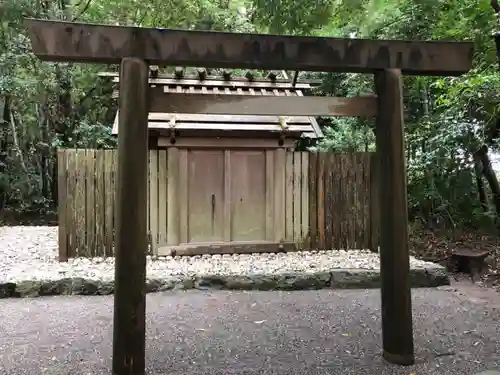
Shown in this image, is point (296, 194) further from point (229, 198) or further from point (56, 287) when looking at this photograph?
point (56, 287)

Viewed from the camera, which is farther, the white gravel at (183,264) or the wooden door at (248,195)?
the wooden door at (248,195)

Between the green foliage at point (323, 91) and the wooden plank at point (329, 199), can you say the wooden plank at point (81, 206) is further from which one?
the wooden plank at point (329, 199)

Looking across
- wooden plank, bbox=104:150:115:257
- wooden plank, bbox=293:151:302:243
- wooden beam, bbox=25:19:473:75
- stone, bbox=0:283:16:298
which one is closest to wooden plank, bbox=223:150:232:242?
wooden plank, bbox=293:151:302:243

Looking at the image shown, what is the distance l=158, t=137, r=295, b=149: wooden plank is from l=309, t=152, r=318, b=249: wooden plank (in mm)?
520

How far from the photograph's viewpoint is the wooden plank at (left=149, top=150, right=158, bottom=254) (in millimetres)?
7691

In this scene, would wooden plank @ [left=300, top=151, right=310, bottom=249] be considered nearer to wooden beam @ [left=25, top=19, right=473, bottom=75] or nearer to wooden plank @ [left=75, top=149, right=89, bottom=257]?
wooden plank @ [left=75, top=149, right=89, bottom=257]

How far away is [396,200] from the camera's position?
362 cm

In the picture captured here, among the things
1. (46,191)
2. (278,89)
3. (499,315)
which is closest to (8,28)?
(46,191)

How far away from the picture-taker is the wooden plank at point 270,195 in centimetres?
818

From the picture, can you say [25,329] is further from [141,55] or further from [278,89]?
[278,89]

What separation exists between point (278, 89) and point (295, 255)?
10.5 ft

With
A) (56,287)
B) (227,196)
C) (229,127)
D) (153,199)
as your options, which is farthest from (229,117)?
(56,287)

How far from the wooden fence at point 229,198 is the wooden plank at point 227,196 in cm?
2

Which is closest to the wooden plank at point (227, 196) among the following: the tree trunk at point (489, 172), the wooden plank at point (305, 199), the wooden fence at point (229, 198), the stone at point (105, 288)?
the wooden fence at point (229, 198)
